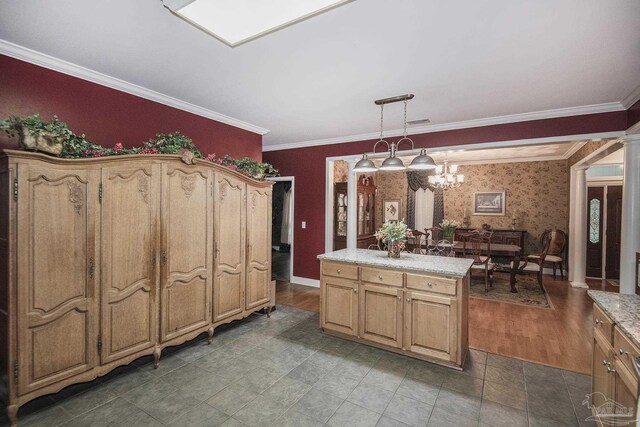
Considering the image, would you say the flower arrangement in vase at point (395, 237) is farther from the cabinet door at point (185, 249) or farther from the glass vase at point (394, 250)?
the cabinet door at point (185, 249)

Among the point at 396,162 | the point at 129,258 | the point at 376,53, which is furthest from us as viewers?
the point at 396,162

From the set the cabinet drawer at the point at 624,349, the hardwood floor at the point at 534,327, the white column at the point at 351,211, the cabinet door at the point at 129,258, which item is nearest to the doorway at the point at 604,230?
the hardwood floor at the point at 534,327

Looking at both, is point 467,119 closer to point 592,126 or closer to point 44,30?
point 592,126

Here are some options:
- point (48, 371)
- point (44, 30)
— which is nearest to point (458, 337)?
point (48, 371)

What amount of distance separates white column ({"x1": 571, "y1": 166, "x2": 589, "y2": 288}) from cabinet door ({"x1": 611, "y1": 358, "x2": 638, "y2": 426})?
214 inches

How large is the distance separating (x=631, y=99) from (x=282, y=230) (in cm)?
552

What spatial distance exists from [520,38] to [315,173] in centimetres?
385

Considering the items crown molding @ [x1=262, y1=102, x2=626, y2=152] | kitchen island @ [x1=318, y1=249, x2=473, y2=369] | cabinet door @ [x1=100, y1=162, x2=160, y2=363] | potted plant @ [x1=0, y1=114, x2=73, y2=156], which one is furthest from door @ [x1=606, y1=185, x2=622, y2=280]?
potted plant @ [x1=0, y1=114, x2=73, y2=156]

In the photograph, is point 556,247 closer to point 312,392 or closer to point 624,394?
point 624,394

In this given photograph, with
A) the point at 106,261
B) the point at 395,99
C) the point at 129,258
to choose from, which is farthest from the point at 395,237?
the point at 106,261

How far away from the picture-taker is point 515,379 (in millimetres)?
2611

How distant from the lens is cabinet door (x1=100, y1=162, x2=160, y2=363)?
2424 millimetres

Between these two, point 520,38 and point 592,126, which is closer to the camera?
point 520,38

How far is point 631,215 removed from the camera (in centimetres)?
336
